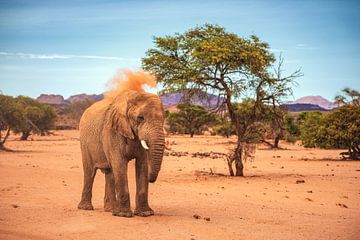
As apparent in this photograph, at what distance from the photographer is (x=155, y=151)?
10617 millimetres

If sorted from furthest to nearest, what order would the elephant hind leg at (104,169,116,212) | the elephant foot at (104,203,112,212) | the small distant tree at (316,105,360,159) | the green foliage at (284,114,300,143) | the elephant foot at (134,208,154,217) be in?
the green foliage at (284,114,300,143) < the small distant tree at (316,105,360,159) < the elephant foot at (104,203,112,212) < the elephant hind leg at (104,169,116,212) < the elephant foot at (134,208,154,217)

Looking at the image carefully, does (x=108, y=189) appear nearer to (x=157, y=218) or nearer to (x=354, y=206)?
(x=157, y=218)

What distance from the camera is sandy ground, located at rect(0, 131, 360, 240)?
34.0 feet

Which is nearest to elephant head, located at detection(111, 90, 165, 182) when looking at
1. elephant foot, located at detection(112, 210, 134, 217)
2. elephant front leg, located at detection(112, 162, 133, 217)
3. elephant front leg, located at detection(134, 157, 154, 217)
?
elephant front leg, located at detection(134, 157, 154, 217)

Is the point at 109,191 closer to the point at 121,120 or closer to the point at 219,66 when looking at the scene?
the point at 121,120

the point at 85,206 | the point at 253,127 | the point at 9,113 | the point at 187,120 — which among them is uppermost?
the point at 9,113

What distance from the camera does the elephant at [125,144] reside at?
10.8 m

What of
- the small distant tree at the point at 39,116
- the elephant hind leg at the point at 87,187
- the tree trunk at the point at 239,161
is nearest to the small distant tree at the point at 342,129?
the tree trunk at the point at 239,161

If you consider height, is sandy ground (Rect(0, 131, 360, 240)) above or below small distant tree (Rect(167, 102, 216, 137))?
below

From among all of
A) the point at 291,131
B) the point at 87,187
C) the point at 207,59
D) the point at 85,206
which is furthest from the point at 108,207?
the point at 291,131

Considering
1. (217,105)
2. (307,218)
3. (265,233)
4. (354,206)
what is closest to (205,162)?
(217,105)

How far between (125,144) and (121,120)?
1.90 feet

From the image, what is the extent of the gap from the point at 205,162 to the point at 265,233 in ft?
63.7

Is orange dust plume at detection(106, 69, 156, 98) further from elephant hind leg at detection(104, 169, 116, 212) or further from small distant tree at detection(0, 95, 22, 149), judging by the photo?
small distant tree at detection(0, 95, 22, 149)
